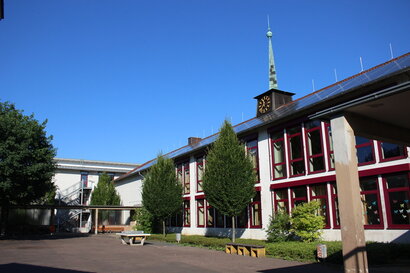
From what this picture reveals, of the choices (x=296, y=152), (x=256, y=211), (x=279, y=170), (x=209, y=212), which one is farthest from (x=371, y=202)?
(x=209, y=212)

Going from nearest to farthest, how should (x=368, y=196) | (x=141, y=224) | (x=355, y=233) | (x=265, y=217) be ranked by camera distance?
(x=355, y=233), (x=368, y=196), (x=265, y=217), (x=141, y=224)

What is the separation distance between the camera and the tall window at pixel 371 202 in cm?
1438

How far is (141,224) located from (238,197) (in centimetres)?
1409

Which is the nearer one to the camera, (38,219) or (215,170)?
(215,170)

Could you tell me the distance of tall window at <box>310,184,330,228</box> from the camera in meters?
16.5

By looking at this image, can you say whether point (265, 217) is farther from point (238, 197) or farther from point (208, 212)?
point (208, 212)

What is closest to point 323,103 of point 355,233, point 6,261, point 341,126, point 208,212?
point 341,126

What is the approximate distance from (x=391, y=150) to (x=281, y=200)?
6.63m

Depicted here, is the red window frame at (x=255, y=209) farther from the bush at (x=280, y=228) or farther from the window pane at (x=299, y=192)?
the bush at (x=280, y=228)

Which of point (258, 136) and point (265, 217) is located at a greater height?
point (258, 136)

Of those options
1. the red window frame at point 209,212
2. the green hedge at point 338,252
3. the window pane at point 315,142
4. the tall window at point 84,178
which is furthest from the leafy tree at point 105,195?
the green hedge at point 338,252

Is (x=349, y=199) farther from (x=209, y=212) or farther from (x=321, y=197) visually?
(x=209, y=212)

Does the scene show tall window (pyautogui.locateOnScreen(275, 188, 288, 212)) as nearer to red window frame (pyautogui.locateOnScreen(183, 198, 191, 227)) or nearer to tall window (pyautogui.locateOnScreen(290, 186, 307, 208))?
tall window (pyautogui.locateOnScreen(290, 186, 307, 208))

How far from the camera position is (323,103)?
53.4ft
